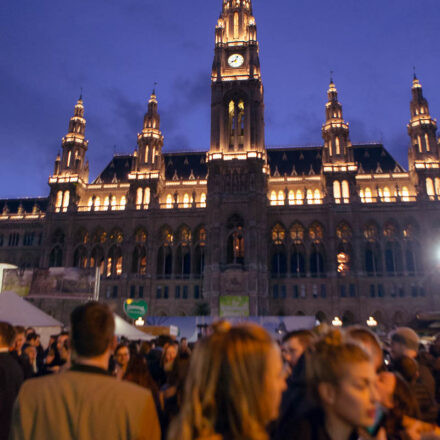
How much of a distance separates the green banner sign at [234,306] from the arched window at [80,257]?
980 inches

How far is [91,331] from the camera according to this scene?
3697 mm

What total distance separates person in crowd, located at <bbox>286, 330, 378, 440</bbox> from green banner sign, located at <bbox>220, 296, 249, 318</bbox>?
175 feet

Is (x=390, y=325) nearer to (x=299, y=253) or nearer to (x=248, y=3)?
(x=299, y=253)

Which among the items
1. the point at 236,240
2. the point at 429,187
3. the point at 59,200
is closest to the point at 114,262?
the point at 59,200

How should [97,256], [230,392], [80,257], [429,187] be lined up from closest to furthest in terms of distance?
[230,392], [429,187], [97,256], [80,257]

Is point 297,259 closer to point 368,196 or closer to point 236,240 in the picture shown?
point 236,240

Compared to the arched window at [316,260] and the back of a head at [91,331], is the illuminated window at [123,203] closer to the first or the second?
the arched window at [316,260]

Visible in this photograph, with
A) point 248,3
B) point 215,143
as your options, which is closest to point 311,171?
point 215,143

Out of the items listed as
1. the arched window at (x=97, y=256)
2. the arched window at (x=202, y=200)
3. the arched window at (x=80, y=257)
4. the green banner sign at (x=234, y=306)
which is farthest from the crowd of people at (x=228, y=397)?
the arched window at (x=80, y=257)

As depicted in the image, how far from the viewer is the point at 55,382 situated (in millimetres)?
3430

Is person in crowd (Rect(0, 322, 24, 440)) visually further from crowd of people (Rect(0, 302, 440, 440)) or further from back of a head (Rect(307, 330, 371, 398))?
back of a head (Rect(307, 330, 371, 398))

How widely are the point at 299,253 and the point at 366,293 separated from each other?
11.1m

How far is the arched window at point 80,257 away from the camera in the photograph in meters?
66.4

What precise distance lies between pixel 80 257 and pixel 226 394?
68.2 m
